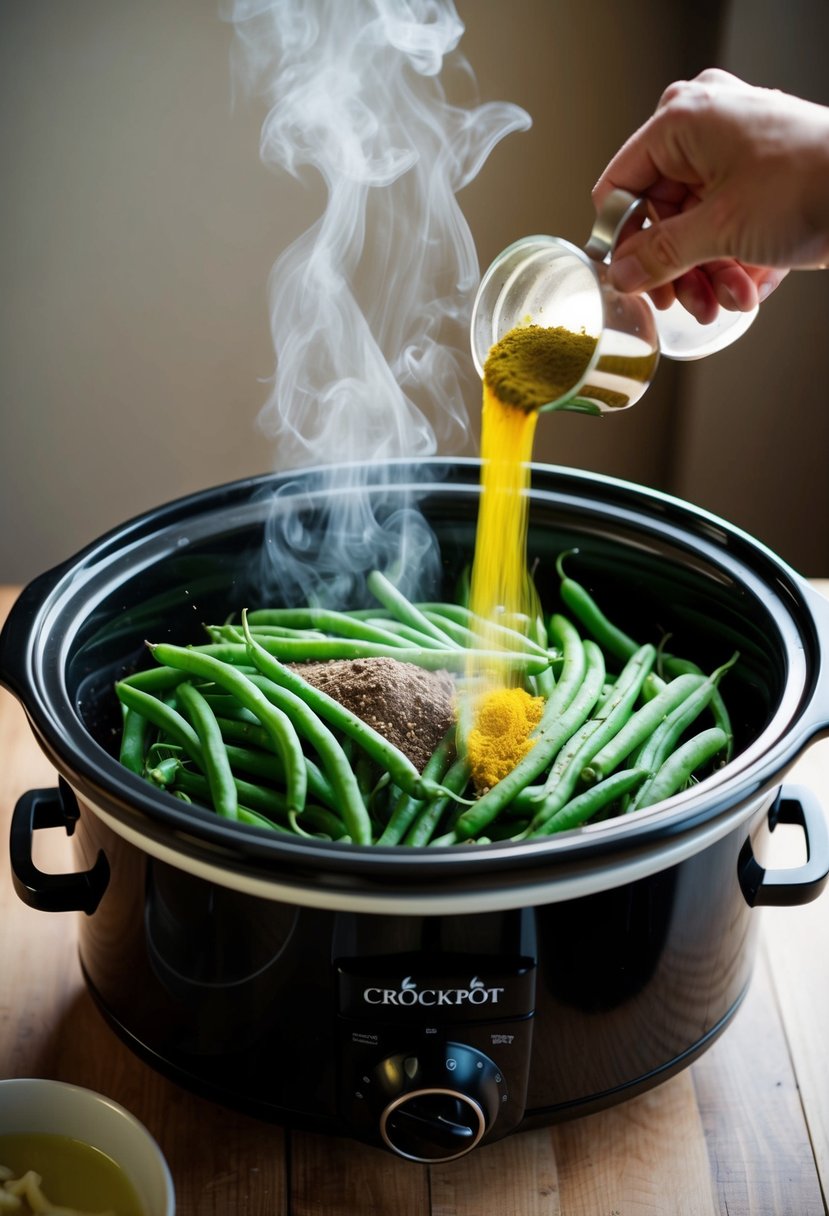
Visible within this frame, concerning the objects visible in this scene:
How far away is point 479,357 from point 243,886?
0.71 metres

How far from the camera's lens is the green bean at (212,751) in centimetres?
114

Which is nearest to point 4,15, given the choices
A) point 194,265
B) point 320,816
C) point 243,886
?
point 194,265

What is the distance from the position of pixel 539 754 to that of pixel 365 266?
5.93 feet

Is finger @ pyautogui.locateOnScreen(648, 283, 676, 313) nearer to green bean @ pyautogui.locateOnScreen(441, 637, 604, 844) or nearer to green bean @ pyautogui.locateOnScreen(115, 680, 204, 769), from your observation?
green bean @ pyautogui.locateOnScreen(441, 637, 604, 844)

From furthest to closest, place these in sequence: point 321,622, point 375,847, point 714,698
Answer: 1. point 321,622
2. point 714,698
3. point 375,847

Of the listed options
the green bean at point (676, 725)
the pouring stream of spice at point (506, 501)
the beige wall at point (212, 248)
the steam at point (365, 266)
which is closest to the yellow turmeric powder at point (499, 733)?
the pouring stream of spice at point (506, 501)

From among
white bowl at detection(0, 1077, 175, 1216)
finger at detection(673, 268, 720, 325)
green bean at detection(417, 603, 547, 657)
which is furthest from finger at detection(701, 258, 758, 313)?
white bowl at detection(0, 1077, 175, 1216)

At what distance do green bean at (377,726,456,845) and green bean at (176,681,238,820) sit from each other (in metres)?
0.16

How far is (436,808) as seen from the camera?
118 cm

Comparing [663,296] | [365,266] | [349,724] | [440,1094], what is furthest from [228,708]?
[365,266]

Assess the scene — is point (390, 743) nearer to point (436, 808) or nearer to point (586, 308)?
point (436, 808)

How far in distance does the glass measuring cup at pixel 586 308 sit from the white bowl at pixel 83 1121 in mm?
798

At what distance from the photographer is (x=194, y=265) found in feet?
8.98

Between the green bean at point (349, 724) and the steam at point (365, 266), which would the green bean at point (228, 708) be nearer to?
the green bean at point (349, 724)
